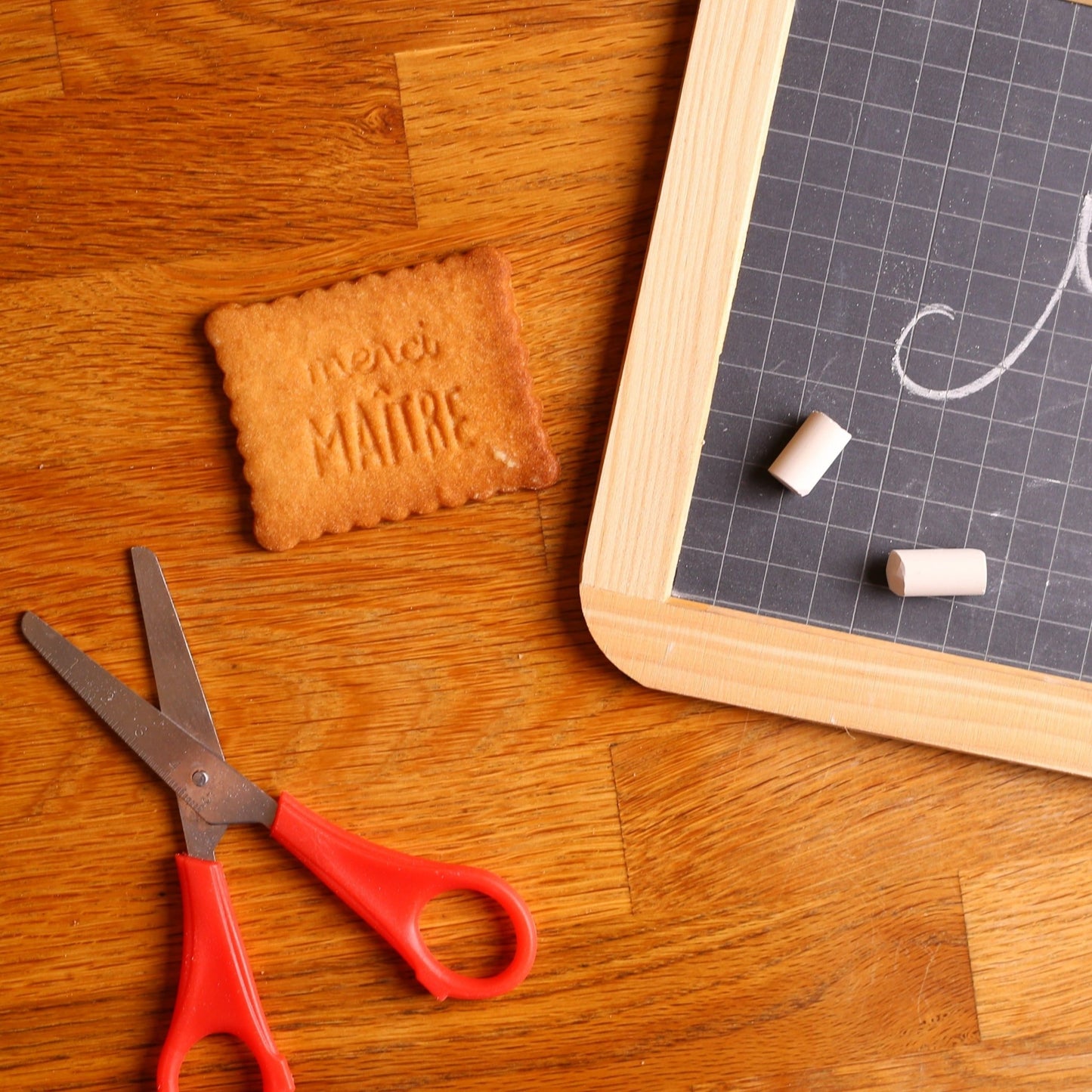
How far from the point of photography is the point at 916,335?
0.86 meters

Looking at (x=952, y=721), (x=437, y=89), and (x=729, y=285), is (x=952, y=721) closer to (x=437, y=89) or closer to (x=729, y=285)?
(x=729, y=285)

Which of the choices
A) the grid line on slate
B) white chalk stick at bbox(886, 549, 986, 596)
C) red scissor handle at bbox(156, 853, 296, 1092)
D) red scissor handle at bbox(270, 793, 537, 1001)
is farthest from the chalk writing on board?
red scissor handle at bbox(156, 853, 296, 1092)

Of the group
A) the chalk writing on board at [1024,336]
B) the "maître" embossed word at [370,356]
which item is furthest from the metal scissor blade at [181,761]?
the chalk writing on board at [1024,336]

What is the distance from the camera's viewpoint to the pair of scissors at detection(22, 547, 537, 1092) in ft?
2.79

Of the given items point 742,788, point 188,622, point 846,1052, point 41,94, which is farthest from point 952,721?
point 41,94

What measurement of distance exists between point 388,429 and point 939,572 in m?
0.43

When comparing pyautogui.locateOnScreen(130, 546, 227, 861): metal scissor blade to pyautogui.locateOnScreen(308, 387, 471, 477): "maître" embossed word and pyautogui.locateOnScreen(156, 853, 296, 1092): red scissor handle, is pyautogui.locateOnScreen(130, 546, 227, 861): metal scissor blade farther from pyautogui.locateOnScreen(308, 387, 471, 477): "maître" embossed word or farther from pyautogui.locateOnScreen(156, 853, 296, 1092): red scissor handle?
pyautogui.locateOnScreen(308, 387, 471, 477): "maître" embossed word

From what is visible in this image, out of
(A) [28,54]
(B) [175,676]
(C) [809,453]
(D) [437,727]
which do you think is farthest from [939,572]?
(A) [28,54]

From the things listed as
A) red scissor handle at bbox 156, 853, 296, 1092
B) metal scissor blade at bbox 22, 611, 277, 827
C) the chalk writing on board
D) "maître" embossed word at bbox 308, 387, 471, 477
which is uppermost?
the chalk writing on board

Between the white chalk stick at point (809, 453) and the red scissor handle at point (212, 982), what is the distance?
0.53 meters

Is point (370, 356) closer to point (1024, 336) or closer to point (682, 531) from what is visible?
point (682, 531)

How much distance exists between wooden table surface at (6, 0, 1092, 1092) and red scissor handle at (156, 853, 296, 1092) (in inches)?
1.1

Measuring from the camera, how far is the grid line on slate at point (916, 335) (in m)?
0.86

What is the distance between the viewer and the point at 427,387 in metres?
0.87
